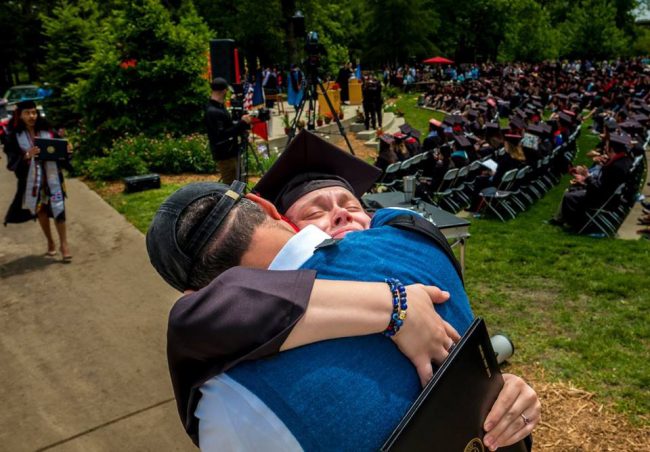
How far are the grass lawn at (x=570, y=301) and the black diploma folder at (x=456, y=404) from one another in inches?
118

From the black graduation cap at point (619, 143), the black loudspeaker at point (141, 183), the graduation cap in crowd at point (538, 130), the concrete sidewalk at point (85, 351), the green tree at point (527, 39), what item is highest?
the green tree at point (527, 39)

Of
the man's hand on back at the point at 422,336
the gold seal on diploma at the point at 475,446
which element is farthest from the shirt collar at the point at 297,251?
the gold seal on diploma at the point at 475,446

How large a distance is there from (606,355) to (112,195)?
8868mm

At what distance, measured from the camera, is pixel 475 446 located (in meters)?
1.15

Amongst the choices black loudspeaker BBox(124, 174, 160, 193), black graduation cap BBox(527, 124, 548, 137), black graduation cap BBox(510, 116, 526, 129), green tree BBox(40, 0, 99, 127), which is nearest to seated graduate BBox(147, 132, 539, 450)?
black loudspeaker BBox(124, 174, 160, 193)

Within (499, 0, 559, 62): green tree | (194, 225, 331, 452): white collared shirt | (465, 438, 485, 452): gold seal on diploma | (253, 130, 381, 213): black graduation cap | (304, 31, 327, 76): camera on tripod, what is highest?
(499, 0, 559, 62): green tree

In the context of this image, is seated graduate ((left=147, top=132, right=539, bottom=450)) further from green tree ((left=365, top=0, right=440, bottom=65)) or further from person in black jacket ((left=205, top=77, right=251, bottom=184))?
green tree ((left=365, top=0, right=440, bottom=65))

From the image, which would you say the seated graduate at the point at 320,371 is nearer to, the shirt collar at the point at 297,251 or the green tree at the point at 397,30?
the shirt collar at the point at 297,251

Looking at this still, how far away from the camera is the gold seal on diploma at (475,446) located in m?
1.12

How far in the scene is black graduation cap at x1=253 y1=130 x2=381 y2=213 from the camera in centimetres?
163

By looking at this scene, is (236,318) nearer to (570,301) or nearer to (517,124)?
(570,301)

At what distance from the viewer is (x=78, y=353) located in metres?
4.78

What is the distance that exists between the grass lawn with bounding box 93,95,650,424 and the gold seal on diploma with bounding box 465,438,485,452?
298 centimetres

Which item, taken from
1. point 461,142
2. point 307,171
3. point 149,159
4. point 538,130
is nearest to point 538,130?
point 538,130
